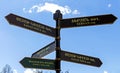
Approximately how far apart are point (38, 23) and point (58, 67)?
1509 mm

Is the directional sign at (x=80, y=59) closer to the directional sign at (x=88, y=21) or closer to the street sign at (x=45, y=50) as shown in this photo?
the street sign at (x=45, y=50)

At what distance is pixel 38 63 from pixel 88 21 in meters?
2.04

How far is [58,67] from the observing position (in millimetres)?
12125

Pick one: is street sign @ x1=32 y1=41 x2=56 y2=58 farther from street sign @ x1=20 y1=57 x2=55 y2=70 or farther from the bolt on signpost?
street sign @ x1=20 y1=57 x2=55 y2=70

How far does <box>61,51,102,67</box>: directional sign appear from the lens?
12422 mm

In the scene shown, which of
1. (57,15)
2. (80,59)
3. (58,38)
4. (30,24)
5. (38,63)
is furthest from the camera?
(57,15)

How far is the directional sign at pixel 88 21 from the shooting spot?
12.4 m

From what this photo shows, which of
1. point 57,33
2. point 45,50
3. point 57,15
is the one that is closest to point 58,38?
point 57,33

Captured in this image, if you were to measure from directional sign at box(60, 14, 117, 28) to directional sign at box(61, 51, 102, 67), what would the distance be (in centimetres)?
91

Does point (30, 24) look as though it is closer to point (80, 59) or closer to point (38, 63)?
point (38, 63)

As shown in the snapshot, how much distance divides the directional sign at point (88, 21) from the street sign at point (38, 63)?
1283 millimetres

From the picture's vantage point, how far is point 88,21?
12.5 meters

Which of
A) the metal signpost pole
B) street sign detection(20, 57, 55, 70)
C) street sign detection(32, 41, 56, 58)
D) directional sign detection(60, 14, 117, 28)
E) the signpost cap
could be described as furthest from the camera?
the signpost cap

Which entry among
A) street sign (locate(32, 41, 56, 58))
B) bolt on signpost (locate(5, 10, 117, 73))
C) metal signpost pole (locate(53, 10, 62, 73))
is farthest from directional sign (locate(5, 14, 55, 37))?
street sign (locate(32, 41, 56, 58))
